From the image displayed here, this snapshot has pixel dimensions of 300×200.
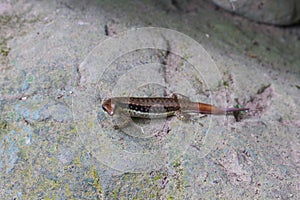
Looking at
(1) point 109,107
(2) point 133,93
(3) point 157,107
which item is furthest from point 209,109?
(1) point 109,107

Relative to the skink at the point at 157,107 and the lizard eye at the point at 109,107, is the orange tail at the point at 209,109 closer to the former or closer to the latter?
the skink at the point at 157,107

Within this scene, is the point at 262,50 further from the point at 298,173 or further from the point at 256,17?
the point at 298,173

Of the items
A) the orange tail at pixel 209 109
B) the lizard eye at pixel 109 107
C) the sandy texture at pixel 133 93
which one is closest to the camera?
the sandy texture at pixel 133 93

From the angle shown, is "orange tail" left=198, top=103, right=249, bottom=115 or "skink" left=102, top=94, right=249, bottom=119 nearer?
"skink" left=102, top=94, right=249, bottom=119

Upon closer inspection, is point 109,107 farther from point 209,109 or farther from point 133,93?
point 209,109

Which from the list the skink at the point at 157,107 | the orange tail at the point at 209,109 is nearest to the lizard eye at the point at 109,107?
the skink at the point at 157,107

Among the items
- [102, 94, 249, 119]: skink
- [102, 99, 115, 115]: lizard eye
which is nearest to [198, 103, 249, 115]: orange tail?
[102, 94, 249, 119]: skink

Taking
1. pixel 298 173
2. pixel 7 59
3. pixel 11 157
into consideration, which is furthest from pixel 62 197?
pixel 298 173

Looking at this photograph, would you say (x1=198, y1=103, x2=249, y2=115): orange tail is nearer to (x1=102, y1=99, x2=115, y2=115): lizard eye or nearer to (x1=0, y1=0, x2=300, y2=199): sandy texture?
(x1=0, y1=0, x2=300, y2=199): sandy texture

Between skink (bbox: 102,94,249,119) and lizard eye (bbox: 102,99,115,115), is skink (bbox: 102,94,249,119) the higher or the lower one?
the lower one

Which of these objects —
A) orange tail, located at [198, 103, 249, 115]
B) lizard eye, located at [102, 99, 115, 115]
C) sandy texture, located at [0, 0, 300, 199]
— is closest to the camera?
sandy texture, located at [0, 0, 300, 199]

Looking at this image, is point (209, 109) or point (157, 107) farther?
point (209, 109)
